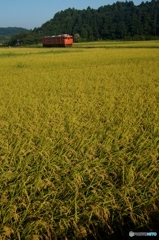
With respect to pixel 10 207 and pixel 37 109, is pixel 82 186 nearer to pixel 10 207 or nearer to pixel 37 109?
pixel 10 207

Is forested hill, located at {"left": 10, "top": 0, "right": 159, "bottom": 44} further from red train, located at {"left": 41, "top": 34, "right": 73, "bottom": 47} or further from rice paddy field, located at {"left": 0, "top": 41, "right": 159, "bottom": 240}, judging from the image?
rice paddy field, located at {"left": 0, "top": 41, "right": 159, "bottom": 240}

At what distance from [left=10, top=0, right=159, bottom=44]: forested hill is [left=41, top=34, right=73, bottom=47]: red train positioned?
64.1 ft

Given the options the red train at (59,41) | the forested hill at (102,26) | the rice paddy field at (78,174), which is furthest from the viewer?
the forested hill at (102,26)

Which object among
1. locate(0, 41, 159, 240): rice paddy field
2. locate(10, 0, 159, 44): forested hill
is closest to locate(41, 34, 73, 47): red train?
locate(10, 0, 159, 44): forested hill

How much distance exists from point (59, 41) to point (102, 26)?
43.5 meters

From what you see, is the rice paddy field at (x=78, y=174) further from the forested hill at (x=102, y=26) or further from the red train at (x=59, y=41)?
the forested hill at (x=102, y=26)

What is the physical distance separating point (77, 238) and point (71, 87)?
272 inches

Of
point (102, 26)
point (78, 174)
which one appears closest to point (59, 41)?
point (102, 26)

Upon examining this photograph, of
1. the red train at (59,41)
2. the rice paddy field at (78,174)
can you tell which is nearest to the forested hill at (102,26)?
the red train at (59,41)

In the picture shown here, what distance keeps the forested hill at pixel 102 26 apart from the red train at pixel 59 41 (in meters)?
19.5

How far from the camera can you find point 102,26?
86.9m

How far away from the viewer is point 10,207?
8.27 feet

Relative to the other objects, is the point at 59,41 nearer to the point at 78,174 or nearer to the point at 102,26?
the point at 102,26

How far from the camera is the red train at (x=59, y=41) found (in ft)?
148
